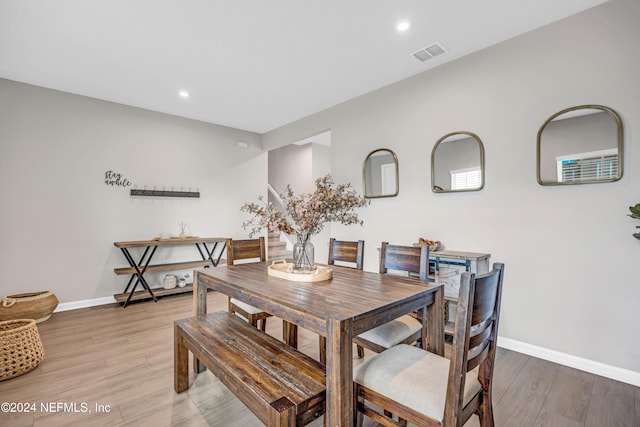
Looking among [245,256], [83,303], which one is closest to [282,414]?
[245,256]

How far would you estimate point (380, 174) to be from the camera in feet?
12.1

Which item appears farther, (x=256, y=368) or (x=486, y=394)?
(x=256, y=368)

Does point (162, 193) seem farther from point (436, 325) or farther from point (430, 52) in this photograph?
point (436, 325)

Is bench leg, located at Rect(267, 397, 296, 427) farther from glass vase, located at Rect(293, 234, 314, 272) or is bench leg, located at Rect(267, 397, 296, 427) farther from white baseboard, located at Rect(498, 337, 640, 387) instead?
white baseboard, located at Rect(498, 337, 640, 387)

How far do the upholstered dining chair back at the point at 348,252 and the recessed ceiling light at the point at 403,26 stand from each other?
1876 millimetres

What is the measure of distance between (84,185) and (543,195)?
17.2ft

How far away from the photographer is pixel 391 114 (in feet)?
11.8

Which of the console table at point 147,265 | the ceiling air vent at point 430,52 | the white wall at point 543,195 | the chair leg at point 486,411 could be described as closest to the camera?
the chair leg at point 486,411

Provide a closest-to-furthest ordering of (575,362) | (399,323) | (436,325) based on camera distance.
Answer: (436,325) → (399,323) → (575,362)

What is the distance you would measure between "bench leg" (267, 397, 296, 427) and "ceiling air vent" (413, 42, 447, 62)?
3.11 meters

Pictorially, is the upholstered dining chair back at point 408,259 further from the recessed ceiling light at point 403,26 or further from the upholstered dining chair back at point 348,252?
the recessed ceiling light at point 403,26

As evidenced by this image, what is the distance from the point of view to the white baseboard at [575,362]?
6.81 ft

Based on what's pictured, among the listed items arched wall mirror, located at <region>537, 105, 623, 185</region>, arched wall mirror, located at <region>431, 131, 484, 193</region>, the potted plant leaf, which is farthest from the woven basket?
the potted plant leaf

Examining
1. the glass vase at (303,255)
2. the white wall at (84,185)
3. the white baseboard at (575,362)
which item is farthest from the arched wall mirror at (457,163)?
the white wall at (84,185)
